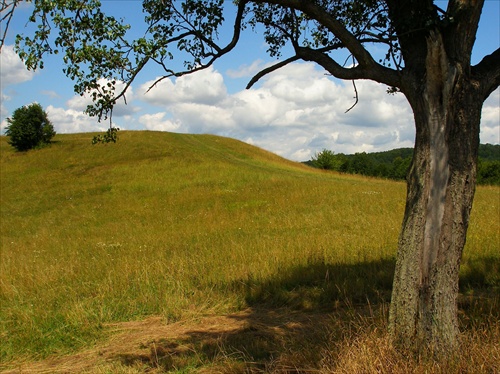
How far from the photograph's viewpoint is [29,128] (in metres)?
50.9

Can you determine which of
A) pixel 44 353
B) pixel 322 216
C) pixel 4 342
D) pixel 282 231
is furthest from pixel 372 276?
pixel 322 216

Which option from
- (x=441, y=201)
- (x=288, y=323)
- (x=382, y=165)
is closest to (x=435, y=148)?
(x=441, y=201)

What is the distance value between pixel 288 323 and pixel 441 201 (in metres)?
3.11

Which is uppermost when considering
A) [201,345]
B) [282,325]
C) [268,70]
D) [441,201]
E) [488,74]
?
[268,70]

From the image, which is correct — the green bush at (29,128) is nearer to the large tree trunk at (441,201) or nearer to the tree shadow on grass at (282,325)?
the tree shadow on grass at (282,325)

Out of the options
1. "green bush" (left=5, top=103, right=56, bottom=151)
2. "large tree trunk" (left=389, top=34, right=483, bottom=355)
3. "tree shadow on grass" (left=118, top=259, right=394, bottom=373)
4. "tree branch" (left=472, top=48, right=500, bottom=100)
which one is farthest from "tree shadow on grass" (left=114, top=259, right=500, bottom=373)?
"green bush" (left=5, top=103, right=56, bottom=151)

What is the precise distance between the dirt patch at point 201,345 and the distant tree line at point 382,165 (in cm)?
6446

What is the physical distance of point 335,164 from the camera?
241 ft

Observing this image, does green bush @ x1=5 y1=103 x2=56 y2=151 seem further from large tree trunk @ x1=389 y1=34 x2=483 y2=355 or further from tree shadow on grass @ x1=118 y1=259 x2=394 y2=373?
large tree trunk @ x1=389 y1=34 x2=483 y2=355

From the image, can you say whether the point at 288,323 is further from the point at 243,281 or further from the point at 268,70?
the point at 268,70

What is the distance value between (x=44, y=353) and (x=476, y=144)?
6.04 m

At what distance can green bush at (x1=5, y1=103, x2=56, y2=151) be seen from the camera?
50406 mm

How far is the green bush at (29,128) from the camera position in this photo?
50406 mm

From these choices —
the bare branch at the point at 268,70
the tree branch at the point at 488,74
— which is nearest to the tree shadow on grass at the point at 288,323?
the tree branch at the point at 488,74
